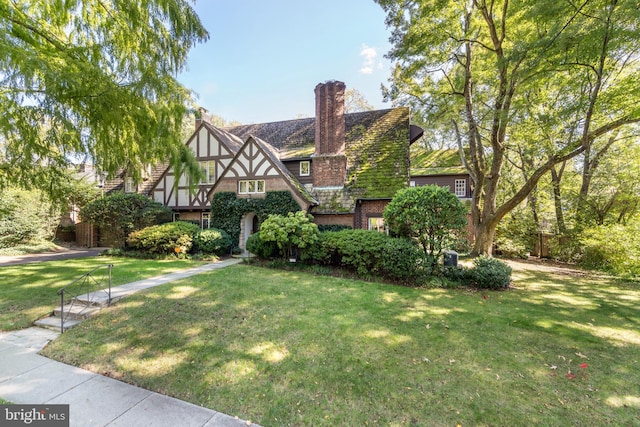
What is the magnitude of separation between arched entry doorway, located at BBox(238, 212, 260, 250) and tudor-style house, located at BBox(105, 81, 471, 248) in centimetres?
5

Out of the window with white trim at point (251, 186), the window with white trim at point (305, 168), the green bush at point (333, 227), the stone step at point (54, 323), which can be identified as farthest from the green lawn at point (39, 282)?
the window with white trim at point (305, 168)

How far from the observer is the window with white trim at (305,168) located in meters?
15.1

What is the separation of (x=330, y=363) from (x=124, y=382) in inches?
114

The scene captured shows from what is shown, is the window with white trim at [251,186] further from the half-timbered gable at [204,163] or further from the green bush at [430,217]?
the green bush at [430,217]

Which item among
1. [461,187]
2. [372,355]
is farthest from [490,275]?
[461,187]

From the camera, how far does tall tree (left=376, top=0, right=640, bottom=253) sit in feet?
24.4

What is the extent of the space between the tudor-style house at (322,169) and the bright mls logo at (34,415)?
10671mm

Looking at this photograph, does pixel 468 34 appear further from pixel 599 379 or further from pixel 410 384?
pixel 410 384

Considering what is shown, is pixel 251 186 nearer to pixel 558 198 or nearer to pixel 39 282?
pixel 39 282

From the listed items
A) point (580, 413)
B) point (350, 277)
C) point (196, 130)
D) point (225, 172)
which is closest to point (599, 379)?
point (580, 413)

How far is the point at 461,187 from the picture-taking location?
22.3 m

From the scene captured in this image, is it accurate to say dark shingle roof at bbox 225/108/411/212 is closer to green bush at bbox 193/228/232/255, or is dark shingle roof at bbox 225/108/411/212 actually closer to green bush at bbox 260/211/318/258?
green bush at bbox 260/211/318/258

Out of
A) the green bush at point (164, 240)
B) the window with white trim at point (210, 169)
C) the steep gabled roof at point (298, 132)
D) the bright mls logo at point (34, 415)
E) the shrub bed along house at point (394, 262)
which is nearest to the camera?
the bright mls logo at point (34, 415)

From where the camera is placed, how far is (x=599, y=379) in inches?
146
